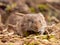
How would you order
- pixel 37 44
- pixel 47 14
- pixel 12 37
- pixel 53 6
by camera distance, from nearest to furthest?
1. pixel 37 44
2. pixel 12 37
3. pixel 47 14
4. pixel 53 6

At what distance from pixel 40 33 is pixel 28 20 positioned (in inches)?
9.0

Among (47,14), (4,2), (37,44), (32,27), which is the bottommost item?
(37,44)

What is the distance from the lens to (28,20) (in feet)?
10.7

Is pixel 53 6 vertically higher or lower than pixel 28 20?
higher

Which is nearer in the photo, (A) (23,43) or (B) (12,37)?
(A) (23,43)

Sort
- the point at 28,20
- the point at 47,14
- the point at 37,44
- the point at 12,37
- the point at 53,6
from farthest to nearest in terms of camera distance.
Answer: the point at 53,6
the point at 47,14
the point at 28,20
the point at 12,37
the point at 37,44

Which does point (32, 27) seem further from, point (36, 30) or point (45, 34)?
point (45, 34)

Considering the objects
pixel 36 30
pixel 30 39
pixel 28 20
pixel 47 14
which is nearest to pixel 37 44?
pixel 30 39

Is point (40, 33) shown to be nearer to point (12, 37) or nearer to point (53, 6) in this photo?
point (12, 37)

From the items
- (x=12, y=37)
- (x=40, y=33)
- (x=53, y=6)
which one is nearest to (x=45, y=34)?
(x=40, y=33)

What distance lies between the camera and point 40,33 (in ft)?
10.5

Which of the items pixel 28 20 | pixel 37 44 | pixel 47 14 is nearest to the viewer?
pixel 37 44

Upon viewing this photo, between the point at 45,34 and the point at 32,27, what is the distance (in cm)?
28

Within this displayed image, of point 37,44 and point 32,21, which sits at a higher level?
point 32,21
